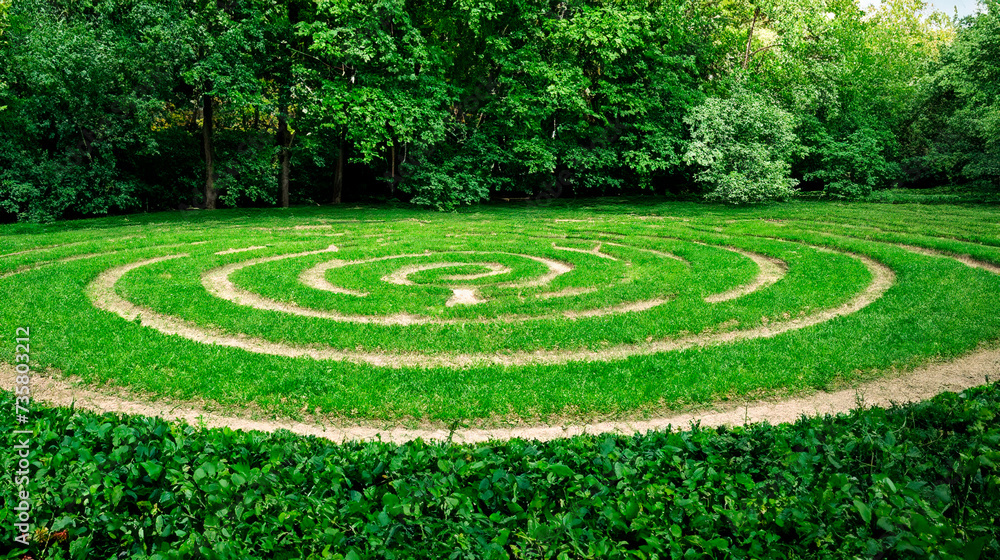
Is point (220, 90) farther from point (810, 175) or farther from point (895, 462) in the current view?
point (810, 175)

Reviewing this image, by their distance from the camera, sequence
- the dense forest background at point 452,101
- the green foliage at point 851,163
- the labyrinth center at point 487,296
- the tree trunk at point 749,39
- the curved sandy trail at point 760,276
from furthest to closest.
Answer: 1. the tree trunk at point 749,39
2. the green foliage at point 851,163
3. the dense forest background at point 452,101
4. the curved sandy trail at point 760,276
5. the labyrinth center at point 487,296

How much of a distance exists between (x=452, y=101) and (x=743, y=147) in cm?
1353

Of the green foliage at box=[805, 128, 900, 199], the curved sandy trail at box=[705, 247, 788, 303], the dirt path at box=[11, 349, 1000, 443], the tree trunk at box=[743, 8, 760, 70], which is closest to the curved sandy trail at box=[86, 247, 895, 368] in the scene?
the curved sandy trail at box=[705, 247, 788, 303]

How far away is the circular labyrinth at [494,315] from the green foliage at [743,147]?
1028cm

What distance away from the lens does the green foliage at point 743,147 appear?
27875 millimetres

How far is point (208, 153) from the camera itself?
26.3 m

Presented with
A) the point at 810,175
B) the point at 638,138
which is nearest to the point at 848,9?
the point at 810,175

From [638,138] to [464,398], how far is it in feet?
87.4

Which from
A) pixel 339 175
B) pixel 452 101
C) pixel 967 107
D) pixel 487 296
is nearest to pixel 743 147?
pixel 967 107

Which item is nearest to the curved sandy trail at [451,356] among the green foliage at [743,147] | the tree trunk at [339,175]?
the green foliage at [743,147]

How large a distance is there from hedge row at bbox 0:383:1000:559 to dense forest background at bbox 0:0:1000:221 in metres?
21.7

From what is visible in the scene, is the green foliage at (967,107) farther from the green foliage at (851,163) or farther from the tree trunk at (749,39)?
the tree trunk at (749,39)

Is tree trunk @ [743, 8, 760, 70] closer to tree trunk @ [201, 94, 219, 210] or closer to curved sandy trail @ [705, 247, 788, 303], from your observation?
curved sandy trail @ [705, 247, 788, 303]

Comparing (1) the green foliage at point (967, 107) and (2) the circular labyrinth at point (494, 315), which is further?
(1) the green foliage at point (967, 107)
